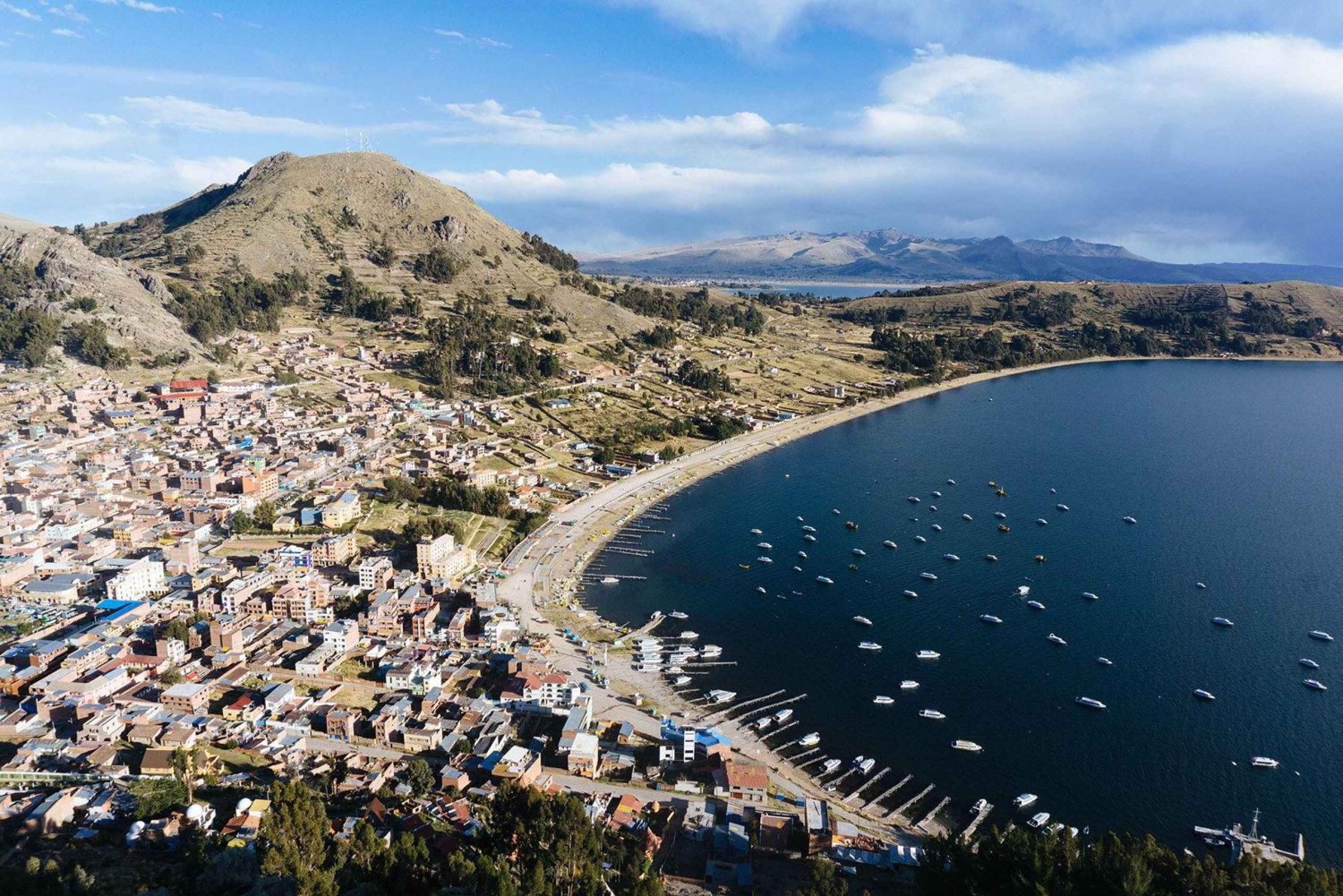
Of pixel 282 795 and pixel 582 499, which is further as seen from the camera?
pixel 582 499

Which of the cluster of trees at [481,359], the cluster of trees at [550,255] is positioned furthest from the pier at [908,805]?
the cluster of trees at [550,255]

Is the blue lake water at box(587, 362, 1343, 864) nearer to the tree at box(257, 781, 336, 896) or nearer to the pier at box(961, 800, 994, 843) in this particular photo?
the pier at box(961, 800, 994, 843)

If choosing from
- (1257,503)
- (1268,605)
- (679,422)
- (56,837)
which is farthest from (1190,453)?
(56,837)

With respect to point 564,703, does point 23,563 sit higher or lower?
higher

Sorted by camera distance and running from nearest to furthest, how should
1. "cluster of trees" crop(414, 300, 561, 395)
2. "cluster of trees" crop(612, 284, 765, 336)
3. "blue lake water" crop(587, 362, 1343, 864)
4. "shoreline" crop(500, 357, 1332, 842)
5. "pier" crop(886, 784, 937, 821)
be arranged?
"pier" crop(886, 784, 937, 821)
"shoreline" crop(500, 357, 1332, 842)
"blue lake water" crop(587, 362, 1343, 864)
"cluster of trees" crop(414, 300, 561, 395)
"cluster of trees" crop(612, 284, 765, 336)

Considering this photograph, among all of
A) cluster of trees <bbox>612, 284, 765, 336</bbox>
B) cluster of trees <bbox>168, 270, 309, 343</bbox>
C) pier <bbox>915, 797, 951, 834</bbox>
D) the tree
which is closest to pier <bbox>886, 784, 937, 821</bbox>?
pier <bbox>915, 797, 951, 834</bbox>

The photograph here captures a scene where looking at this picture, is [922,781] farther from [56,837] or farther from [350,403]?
[350,403]
